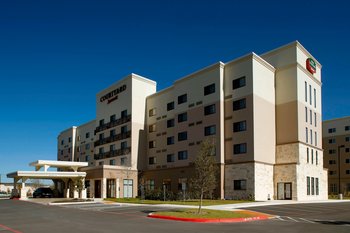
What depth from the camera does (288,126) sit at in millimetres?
49062

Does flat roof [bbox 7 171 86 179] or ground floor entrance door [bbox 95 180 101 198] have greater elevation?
flat roof [bbox 7 171 86 179]

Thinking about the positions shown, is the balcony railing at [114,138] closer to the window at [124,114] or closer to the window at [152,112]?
the window at [124,114]

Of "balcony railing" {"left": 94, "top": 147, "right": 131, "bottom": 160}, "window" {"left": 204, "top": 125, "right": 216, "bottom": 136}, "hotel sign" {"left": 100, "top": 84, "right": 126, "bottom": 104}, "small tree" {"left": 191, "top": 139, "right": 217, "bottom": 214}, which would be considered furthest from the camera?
"hotel sign" {"left": 100, "top": 84, "right": 126, "bottom": 104}

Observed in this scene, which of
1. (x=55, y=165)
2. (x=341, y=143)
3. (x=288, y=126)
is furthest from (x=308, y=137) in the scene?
(x=341, y=143)

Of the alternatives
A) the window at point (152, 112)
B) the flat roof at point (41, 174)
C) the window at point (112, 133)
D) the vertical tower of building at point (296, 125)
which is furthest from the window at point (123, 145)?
the vertical tower of building at point (296, 125)

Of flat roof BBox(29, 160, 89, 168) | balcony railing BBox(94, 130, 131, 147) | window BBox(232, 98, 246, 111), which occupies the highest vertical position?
window BBox(232, 98, 246, 111)

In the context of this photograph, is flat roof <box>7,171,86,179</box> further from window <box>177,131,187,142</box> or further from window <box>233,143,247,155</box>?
window <box>233,143,247,155</box>

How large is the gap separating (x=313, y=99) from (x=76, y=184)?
118 ft

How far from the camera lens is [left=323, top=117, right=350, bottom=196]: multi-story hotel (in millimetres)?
94375

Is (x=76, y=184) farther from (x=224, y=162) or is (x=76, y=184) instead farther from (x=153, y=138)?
(x=224, y=162)

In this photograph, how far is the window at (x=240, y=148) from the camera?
4662cm

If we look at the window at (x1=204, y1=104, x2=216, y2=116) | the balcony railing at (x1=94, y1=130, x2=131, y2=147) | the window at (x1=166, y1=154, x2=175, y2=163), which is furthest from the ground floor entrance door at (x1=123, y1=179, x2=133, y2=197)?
the window at (x1=204, y1=104, x2=216, y2=116)

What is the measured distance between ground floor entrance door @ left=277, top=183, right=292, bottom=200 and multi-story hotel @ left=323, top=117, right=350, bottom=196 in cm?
5254

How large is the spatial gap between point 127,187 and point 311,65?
107 feet
